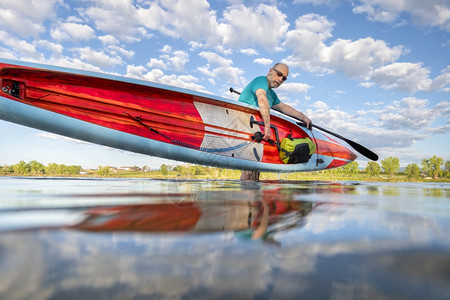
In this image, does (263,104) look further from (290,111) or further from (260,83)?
(290,111)

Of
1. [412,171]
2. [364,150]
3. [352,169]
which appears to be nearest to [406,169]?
[412,171]

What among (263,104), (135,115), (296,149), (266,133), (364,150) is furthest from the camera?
(364,150)

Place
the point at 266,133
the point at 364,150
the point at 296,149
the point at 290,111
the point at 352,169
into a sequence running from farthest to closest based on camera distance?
the point at 352,169, the point at 364,150, the point at 290,111, the point at 296,149, the point at 266,133

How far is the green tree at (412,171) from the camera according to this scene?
32.3m

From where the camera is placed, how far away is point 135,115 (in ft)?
10.7

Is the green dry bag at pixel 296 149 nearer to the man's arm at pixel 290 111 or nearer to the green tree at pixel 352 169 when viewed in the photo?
the man's arm at pixel 290 111

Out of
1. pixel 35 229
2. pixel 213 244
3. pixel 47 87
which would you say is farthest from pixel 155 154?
pixel 213 244

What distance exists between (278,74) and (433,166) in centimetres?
3529

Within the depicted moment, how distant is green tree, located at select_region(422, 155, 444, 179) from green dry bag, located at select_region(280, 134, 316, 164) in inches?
1310

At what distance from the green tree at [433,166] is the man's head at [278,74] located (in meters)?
34.5

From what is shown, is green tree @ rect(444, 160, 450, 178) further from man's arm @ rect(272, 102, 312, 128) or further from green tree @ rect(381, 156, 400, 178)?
man's arm @ rect(272, 102, 312, 128)

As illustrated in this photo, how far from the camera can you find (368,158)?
5.98m

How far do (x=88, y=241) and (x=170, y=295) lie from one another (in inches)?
13.2

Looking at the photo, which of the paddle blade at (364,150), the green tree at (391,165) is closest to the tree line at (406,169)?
the green tree at (391,165)
